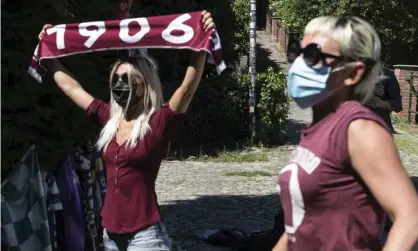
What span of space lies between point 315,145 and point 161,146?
1.34 metres

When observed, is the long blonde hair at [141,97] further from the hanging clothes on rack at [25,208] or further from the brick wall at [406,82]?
the brick wall at [406,82]

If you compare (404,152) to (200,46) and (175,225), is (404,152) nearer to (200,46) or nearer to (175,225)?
(175,225)

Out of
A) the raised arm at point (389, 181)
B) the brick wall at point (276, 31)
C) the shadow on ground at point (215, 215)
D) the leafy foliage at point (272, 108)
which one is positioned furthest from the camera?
the brick wall at point (276, 31)

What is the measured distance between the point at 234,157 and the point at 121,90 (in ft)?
29.2

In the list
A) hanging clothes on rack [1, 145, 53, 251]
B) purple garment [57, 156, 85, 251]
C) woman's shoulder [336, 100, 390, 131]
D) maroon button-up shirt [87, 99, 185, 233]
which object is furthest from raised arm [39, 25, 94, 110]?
woman's shoulder [336, 100, 390, 131]

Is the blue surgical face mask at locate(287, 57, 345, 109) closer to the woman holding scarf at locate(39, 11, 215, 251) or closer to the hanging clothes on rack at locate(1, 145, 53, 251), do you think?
the woman holding scarf at locate(39, 11, 215, 251)

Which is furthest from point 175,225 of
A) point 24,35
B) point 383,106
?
point 24,35

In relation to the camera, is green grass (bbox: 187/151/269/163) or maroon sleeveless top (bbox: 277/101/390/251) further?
green grass (bbox: 187/151/269/163)

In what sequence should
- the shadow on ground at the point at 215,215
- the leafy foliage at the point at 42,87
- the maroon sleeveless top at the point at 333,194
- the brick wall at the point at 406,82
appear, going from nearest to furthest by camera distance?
the maroon sleeveless top at the point at 333,194 → the leafy foliage at the point at 42,87 → the shadow on ground at the point at 215,215 → the brick wall at the point at 406,82

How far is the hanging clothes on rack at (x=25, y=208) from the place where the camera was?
4562 millimetres

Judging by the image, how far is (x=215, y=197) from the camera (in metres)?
9.47

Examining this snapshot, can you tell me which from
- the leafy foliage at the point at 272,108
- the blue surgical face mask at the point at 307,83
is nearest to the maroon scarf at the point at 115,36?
the blue surgical face mask at the point at 307,83

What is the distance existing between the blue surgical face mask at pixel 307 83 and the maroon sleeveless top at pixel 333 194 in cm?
8

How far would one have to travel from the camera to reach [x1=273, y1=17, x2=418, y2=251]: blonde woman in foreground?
87.7 inches
